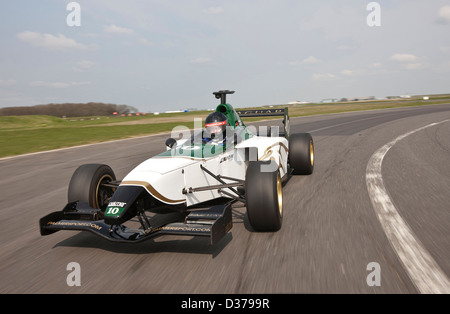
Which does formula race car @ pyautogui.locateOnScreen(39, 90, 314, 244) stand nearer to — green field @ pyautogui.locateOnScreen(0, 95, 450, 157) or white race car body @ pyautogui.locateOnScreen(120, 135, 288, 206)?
white race car body @ pyautogui.locateOnScreen(120, 135, 288, 206)

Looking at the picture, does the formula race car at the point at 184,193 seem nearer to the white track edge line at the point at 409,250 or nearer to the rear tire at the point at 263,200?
the rear tire at the point at 263,200

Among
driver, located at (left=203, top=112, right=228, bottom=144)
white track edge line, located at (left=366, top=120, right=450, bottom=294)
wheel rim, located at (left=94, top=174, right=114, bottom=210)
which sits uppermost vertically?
driver, located at (left=203, top=112, right=228, bottom=144)

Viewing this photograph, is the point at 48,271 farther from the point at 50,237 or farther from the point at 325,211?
the point at 325,211

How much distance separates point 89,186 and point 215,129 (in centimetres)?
201

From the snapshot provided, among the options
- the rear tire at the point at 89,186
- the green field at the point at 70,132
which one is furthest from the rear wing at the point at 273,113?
the green field at the point at 70,132

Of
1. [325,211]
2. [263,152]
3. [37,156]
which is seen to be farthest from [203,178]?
[37,156]

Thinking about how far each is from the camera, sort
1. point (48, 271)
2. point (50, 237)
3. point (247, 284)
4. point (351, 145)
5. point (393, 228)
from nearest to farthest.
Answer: point (247, 284), point (48, 271), point (393, 228), point (50, 237), point (351, 145)

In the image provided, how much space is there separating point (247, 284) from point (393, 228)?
7.01 feet

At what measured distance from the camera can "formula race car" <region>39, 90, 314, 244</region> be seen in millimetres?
3783

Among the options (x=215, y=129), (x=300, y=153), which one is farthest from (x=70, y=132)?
(x=215, y=129)

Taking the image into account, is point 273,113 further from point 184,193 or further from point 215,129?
point 184,193

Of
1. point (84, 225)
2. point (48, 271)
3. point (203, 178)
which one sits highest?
point (203, 178)

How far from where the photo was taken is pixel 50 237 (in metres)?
4.50

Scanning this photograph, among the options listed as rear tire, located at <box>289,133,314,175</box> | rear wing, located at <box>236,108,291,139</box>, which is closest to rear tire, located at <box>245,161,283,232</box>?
rear tire, located at <box>289,133,314,175</box>
